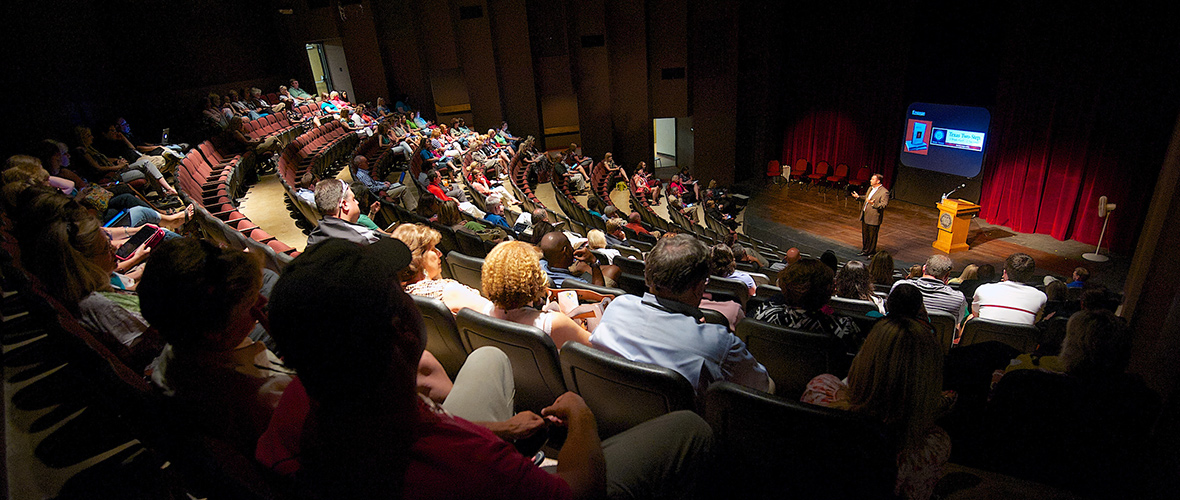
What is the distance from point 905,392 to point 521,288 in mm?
1372

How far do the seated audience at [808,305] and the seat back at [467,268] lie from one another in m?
1.66

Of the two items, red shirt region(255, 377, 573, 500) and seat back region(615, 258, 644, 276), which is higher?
red shirt region(255, 377, 573, 500)

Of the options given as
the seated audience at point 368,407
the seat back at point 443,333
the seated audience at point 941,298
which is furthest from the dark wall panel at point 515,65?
the seated audience at point 368,407

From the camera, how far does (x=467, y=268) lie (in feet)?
10.8

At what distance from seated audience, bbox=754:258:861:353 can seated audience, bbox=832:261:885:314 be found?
4.17 feet

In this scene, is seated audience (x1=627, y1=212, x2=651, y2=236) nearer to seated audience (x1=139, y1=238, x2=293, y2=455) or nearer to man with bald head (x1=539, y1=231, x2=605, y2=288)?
man with bald head (x1=539, y1=231, x2=605, y2=288)

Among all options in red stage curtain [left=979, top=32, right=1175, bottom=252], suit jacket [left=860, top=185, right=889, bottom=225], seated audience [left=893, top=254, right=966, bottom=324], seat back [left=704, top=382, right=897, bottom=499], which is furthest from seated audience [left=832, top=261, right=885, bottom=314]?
red stage curtain [left=979, top=32, right=1175, bottom=252]

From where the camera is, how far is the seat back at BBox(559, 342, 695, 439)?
1602mm

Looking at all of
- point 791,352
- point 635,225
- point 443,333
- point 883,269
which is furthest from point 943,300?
point 635,225

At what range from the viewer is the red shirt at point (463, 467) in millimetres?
839

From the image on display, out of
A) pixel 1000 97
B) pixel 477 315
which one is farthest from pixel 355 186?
pixel 1000 97

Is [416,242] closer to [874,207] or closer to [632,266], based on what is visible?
[632,266]

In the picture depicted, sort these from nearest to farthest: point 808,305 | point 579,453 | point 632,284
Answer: point 579,453
point 808,305
point 632,284

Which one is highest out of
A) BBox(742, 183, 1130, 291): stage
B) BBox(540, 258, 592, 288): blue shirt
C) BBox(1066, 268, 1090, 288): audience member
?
BBox(540, 258, 592, 288): blue shirt
